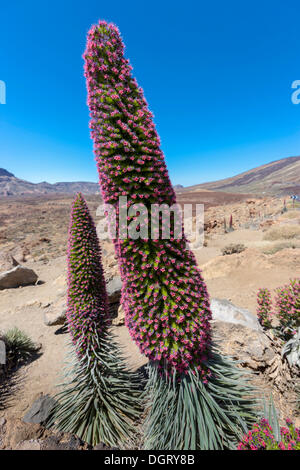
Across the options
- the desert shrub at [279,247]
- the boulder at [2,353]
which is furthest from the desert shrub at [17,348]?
the desert shrub at [279,247]

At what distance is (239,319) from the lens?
14.0 ft

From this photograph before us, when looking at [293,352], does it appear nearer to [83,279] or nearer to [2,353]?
[83,279]

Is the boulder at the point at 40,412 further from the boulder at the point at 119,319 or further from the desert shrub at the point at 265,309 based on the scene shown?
the desert shrub at the point at 265,309

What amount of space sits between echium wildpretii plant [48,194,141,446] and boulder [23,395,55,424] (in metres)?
0.10

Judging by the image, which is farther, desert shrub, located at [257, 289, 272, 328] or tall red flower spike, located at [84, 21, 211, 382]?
desert shrub, located at [257, 289, 272, 328]

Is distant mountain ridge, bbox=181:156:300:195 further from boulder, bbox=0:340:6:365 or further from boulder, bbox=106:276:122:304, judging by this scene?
boulder, bbox=0:340:6:365

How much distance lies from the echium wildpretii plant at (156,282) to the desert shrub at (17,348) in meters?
4.32

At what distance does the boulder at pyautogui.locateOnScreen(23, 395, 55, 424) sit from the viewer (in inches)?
A: 116

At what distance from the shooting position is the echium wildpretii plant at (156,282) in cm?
180

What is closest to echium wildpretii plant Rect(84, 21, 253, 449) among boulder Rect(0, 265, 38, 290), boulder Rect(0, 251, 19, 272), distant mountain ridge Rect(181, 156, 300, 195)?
boulder Rect(0, 265, 38, 290)
